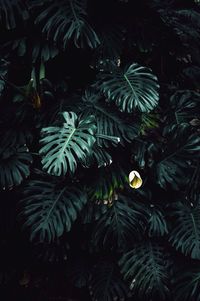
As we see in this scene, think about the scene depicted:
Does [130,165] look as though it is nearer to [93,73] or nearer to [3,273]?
[93,73]

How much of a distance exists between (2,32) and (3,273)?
1273mm

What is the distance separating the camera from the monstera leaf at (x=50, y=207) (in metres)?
1.75

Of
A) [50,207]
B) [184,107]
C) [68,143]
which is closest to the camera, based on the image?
[68,143]

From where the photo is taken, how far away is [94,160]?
6.43 feet

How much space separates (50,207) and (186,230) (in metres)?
0.65

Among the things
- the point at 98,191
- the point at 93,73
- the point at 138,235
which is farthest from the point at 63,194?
the point at 93,73

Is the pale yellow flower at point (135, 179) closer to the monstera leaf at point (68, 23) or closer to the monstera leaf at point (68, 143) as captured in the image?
the monstera leaf at point (68, 143)

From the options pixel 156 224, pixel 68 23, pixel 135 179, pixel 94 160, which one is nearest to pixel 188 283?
pixel 156 224

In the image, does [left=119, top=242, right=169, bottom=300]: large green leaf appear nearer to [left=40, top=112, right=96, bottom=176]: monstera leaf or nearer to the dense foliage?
the dense foliage

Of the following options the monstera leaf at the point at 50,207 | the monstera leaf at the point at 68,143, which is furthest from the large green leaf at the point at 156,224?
the monstera leaf at the point at 68,143

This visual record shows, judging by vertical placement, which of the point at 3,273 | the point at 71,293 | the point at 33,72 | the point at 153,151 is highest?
the point at 33,72

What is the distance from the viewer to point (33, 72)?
6.87ft

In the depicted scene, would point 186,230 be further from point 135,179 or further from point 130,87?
point 130,87

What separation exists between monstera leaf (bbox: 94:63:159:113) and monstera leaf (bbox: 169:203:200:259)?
55 centimetres
